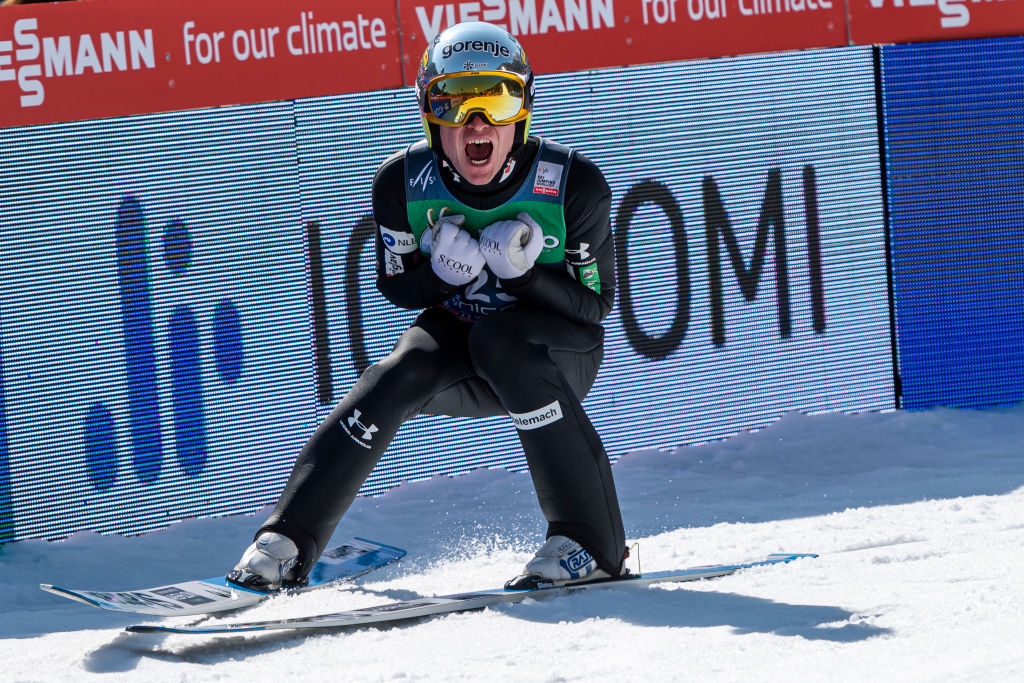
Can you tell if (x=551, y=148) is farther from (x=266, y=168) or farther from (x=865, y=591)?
(x=266, y=168)

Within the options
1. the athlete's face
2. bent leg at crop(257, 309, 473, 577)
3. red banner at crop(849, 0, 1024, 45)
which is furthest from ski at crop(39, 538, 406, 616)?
red banner at crop(849, 0, 1024, 45)

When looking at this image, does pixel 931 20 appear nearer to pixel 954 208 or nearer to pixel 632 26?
pixel 954 208

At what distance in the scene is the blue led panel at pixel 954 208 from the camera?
5539mm

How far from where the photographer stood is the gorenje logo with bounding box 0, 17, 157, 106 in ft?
15.5

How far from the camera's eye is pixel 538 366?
10.5ft

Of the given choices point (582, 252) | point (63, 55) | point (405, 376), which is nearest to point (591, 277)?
point (582, 252)

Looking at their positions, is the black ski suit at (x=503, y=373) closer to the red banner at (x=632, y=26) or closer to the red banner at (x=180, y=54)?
the red banner at (x=180, y=54)

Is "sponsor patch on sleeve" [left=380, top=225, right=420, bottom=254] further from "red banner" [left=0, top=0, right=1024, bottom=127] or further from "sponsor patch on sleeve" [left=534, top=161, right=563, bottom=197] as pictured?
"red banner" [left=0, top=0, right=1024, bottom=127]

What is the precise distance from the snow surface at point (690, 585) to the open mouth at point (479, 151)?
50.1 inches

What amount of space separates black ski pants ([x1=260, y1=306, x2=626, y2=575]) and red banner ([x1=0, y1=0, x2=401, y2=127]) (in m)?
2.12

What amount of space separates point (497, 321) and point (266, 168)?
83.7 inches

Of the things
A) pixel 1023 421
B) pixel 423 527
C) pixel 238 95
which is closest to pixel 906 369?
pixel 1023 421

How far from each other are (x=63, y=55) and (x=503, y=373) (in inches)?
107

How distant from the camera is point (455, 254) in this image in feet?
10.9
